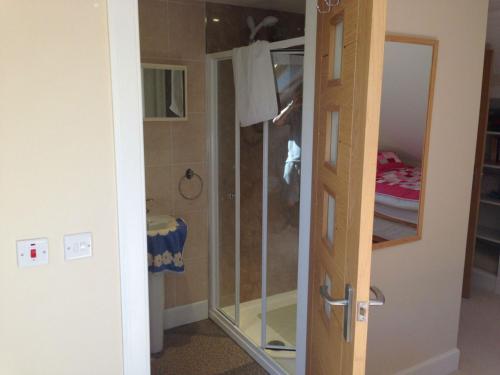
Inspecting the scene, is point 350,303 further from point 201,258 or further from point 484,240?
point 484,240

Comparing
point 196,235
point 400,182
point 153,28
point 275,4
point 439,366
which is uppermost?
point 275,4

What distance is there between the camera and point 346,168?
4.74ft

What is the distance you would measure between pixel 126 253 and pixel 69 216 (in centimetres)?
26

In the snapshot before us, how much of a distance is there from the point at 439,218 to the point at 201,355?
1784 millimetres

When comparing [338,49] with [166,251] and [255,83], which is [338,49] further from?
[166,251]

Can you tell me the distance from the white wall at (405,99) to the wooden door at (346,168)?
1.58 ft

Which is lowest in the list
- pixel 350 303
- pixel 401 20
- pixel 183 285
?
pixel 183 285

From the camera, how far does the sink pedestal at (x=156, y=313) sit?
300cm

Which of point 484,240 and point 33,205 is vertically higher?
point 33,205

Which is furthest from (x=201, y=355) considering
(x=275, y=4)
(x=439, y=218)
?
(x=275, y=4)

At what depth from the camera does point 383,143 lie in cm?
232

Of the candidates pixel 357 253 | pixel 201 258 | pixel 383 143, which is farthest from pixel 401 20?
pixel 201 258

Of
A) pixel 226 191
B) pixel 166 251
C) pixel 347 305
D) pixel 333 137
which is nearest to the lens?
pixel 347 305

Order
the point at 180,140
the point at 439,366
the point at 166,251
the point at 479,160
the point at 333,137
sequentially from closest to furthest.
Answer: the point at 333,137 < the point at 439,366 < the point at 166,251 < the point at 180,140 < the point at 479,160
